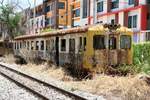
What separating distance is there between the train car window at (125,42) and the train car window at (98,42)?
4.43 feet

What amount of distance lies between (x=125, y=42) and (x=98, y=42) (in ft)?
6.47

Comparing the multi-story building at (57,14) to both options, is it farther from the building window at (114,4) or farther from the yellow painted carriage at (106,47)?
the yellow painted carriage at (106,47)

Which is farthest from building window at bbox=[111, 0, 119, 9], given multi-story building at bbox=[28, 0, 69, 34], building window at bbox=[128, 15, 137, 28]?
multi-story building at bbox=[28, 0, 69, 34]

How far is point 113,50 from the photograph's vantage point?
71.2ft

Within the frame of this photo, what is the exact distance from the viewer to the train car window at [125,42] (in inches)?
874

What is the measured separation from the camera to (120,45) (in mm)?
22156

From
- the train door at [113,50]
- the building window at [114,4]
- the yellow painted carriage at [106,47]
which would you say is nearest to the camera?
the yellow painted carriage at [106,47]

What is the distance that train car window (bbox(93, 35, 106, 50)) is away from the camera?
2086 centimetres

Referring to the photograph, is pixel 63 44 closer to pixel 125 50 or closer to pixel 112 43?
pixel 112 43

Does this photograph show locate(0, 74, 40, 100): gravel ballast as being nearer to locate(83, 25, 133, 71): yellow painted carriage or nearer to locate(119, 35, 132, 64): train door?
locate(83, 25, 133, 71): yellow painted carriage

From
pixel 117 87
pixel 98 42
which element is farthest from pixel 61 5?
pixel 117 87

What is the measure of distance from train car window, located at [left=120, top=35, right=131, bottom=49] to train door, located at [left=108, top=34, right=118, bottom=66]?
0.41 metres

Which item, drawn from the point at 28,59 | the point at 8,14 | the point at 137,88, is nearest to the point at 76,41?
the point at 137,88

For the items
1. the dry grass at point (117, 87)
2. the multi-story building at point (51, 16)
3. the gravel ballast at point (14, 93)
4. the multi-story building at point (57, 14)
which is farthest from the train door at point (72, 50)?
the multi-story building at point (57, 14)
